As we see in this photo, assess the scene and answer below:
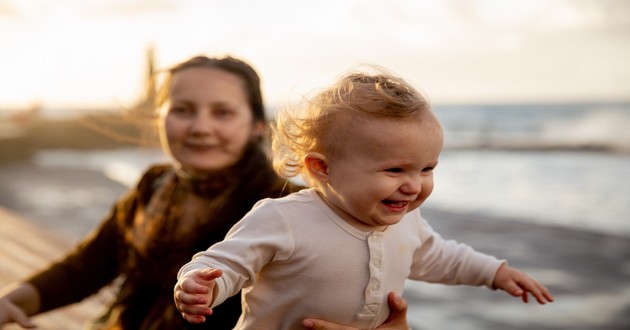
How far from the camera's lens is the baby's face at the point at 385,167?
1541mm

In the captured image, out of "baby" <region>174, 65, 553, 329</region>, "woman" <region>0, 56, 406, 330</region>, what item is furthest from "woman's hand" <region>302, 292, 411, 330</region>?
"woman" <region>0, 56, 406, 330</region>

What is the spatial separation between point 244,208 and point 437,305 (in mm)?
3082

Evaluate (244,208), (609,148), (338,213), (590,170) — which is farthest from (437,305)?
(609,148)

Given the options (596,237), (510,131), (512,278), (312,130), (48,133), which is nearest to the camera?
(312,130)

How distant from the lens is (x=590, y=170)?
14.4 m

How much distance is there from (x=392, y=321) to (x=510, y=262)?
197 inches

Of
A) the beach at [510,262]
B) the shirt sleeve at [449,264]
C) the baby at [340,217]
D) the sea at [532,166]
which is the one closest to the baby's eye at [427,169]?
the baby at [340,217]

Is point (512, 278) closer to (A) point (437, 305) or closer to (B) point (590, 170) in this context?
(A) point (437, 305)

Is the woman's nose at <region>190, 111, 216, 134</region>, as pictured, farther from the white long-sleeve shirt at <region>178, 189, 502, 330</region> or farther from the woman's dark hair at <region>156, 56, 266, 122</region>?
the white long-sleeve shirt at <region>178, 189, 502, 330</region>

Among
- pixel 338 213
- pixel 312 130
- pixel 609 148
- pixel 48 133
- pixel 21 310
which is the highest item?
pixel 312 130

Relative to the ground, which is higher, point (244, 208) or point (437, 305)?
point (244, 208)

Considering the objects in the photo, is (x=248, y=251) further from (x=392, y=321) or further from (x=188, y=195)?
(x=188, y=195)

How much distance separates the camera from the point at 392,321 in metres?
1.76

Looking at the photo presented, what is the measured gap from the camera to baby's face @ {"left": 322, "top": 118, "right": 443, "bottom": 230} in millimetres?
1541
